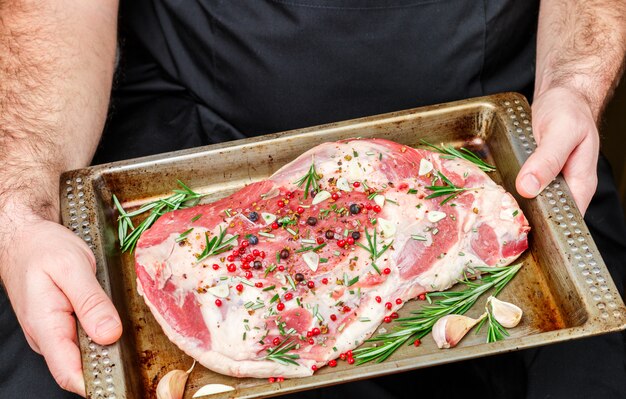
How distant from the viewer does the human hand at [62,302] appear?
190 centimetres

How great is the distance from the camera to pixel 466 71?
2588mm

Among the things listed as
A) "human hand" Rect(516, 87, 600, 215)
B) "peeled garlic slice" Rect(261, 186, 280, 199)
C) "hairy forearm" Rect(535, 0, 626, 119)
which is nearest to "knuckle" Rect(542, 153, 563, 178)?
"human hand" Rect(516, 87, 600, 215)

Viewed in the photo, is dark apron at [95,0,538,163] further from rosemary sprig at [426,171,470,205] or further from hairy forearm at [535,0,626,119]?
rosemary sprig at [426,171,470,205]

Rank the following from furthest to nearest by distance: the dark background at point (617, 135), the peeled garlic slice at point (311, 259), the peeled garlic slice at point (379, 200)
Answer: the dark background at point (617, 135), the peeled garlic slice at point (379, 200), the peeled garlic slice at point (311, 259)

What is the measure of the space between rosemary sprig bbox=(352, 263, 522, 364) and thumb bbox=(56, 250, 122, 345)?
27.2 inches

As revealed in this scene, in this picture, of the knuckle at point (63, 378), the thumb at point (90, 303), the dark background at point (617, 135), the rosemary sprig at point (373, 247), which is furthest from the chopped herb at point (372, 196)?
the dark background at point (617, 135)

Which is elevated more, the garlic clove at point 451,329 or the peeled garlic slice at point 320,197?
the peeled garlic slice at point 320,197

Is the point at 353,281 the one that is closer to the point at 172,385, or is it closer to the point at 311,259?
the point at 311,259

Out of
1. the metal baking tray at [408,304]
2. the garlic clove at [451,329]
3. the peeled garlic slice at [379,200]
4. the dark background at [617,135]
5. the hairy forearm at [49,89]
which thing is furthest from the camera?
the dark background at [617,135]

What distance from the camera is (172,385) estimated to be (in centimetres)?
189

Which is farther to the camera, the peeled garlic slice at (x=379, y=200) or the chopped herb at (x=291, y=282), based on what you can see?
the peeled garlic slice at (x=379, y=200)

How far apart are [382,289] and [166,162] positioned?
836 mm

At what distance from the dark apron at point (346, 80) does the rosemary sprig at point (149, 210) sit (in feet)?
1.69

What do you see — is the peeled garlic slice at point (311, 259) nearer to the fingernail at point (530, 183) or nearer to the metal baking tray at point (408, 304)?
the metal baking tray at point (408, 304)
